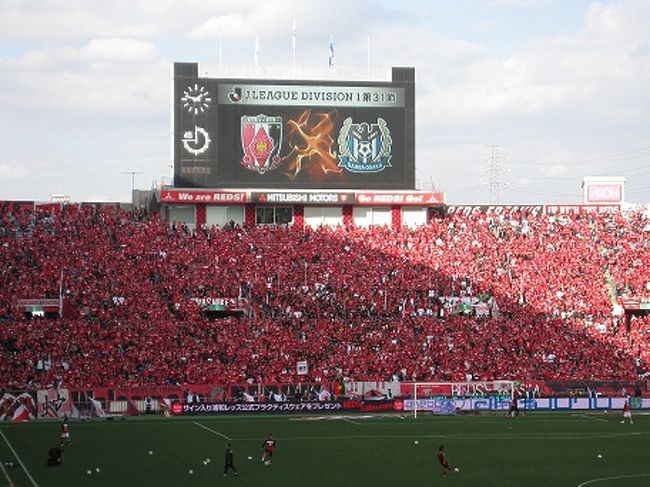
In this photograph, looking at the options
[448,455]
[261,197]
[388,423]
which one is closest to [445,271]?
[261,197]

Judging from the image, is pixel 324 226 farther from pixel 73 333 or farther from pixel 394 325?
pixel 73 333

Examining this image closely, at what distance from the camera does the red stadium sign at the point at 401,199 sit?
84.0 m

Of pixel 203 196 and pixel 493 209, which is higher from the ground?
pixel 203 196

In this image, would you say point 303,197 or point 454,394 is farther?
point 303,197

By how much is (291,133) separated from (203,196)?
24.7ft

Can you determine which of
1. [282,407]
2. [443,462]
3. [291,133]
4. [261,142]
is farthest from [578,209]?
[443,462]

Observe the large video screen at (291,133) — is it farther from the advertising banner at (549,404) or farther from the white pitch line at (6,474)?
the white pitch line at (6,474)

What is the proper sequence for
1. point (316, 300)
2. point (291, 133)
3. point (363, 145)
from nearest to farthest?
1. point (316, 300)
2. point (291, 133)
3. point (363, 145)

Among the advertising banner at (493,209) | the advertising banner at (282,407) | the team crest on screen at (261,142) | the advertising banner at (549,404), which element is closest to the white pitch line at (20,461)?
the advertising banner at (282,407)

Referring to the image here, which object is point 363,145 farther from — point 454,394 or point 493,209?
point 454,394

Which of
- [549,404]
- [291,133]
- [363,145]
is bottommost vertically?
[549,404]

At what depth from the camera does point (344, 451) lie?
47375 millimetres

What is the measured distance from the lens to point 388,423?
6038 centimetres

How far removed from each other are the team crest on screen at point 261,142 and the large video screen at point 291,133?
0.23 ft
